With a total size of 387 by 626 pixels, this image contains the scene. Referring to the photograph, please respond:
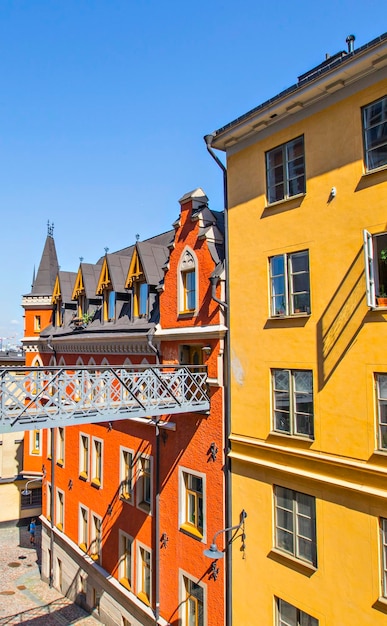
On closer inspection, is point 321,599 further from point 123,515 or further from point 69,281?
point 69,281

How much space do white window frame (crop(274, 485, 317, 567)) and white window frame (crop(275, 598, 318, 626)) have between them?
1.30 meters

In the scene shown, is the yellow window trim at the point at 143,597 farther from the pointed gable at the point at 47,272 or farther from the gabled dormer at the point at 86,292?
the pointed gable at the point at 47,272

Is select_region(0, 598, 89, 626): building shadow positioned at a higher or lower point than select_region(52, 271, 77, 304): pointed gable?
lower

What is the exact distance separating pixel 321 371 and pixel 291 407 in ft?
4.58

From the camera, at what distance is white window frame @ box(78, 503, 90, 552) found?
21828mm

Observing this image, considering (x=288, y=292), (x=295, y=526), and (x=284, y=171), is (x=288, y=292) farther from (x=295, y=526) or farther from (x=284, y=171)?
(x=295, y=526)

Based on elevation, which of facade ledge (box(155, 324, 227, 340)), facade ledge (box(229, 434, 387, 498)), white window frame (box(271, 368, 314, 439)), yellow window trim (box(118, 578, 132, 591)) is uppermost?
facade ledge (box(155, 324, 227, 340))

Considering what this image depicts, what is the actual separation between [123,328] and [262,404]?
8.77 metres

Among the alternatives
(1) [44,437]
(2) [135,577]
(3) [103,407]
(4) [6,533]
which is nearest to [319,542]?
(3) [103,407]

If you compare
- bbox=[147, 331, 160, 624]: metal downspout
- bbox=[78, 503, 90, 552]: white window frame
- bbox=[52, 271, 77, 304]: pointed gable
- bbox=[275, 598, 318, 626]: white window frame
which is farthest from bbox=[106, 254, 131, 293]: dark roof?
bbox=[275, 598, 318, 626]: white window frame

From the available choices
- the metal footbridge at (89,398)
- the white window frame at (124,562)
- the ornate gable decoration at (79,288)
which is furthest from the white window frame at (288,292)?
the ornate gable decoration at (79,288)

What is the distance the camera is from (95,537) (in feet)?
69.3

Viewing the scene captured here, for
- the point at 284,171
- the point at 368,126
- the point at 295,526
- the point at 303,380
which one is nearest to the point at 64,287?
the point at 284,171

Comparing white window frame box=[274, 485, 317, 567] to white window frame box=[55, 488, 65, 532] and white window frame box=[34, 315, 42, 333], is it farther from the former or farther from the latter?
white window frame box=[34, 315, 42, 333]
